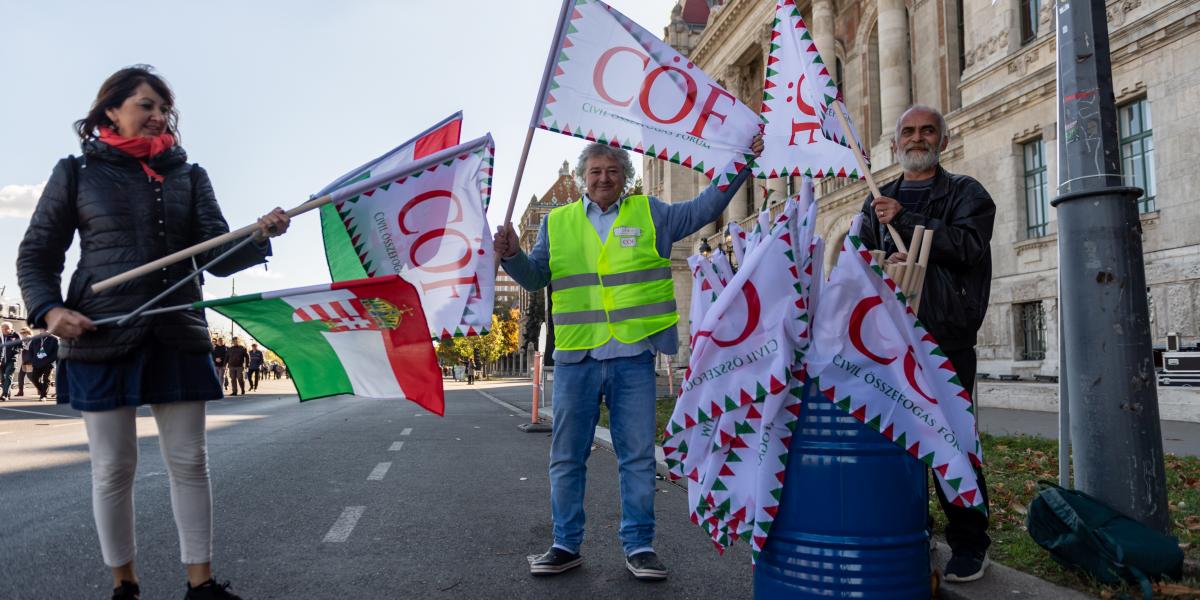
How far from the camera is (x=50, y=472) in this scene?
7.03 m

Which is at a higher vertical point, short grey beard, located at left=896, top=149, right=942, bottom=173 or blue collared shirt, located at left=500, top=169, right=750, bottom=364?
short grey beard, located at left=896, top=149, right=942, bottom=173

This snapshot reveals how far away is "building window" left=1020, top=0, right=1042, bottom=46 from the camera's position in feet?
58.5

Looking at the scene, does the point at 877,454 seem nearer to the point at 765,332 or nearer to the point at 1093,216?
the point at 765,332

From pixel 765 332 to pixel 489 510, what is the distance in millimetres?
3222

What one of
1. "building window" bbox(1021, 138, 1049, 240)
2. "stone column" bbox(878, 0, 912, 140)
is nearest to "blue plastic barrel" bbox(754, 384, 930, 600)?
"building window" bbox(1021, 138, 1049, 240)

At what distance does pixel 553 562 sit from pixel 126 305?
2029 millimetres

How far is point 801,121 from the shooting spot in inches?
165

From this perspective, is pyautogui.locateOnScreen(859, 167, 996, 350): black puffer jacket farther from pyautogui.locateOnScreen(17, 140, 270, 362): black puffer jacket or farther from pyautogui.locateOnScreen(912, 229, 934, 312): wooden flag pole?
pyautogui.locateOnScreen(17, 140, 270, 362): black puffer jacket

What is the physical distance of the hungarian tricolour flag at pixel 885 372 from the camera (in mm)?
2668

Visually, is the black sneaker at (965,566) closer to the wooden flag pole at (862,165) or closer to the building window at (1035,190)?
the wooden flag pole at (862,165)

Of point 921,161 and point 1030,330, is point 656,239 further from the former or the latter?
point 1030,330

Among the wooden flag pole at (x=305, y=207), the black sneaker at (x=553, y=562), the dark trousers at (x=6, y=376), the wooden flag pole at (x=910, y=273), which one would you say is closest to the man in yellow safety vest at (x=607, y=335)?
the black sneaker at (x=553, y=562)

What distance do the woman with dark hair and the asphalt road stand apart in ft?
2.02

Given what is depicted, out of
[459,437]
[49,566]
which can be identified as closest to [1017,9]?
[459,437]
